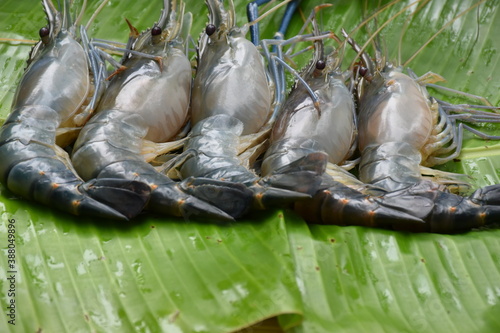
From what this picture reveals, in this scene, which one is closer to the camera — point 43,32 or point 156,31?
point 43,32

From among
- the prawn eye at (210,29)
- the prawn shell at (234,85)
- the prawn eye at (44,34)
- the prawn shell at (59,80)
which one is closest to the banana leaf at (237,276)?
the prawn shell at (59,80)

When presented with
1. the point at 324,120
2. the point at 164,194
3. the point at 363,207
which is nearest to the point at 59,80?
the point at 164,194

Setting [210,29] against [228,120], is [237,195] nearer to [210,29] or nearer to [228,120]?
[228,120]

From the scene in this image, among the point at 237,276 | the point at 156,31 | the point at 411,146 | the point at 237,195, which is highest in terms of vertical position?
the point at 156,31

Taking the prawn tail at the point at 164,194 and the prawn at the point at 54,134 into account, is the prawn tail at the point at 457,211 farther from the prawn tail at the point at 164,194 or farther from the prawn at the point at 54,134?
the prawn at the point at 54,134

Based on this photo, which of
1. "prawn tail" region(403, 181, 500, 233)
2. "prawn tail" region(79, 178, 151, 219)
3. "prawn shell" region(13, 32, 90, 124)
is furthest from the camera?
"prawn shell" region(13, 32, 90, 124)

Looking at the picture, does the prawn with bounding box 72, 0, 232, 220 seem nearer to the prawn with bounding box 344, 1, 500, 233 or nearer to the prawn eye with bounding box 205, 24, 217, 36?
the prawn eye with bounding box 205, 24, 217, 36

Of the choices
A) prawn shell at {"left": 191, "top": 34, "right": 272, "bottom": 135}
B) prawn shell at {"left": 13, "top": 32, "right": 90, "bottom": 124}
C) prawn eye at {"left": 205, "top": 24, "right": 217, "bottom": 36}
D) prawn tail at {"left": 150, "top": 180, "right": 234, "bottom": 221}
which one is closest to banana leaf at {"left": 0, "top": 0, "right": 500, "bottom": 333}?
prawn tail at {"left": 150, "top": 180, "right": 234, "bottom": 221}
